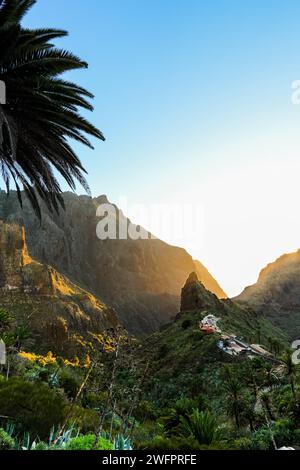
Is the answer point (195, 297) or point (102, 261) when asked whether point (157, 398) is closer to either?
point (195, 297)

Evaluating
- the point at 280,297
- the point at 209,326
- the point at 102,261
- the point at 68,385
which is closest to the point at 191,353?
the point at 209,326

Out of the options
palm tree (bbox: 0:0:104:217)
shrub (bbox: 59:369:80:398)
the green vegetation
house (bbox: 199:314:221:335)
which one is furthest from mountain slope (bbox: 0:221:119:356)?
palm tree (bbox: 0:0:104:217)

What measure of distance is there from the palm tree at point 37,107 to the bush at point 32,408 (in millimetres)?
4974

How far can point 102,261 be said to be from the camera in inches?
6033

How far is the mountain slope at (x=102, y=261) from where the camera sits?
134 metres

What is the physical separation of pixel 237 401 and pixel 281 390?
5.20 m

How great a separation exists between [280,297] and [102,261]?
8017 cm

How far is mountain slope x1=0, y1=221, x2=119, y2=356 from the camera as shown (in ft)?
242

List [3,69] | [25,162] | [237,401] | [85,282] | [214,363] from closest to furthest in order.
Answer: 1. [3,69]
2. [25,162]
3. [237,401]
4. [214,363]
5. [85,282]

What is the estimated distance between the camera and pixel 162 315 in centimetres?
15212

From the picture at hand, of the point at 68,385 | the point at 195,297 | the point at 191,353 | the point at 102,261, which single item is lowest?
the point at 191,353

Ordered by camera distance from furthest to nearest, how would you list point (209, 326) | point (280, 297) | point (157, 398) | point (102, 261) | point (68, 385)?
point (280, 297)
point (102, 261)
point (209, 326)
point (157, 398)
point (68, 385)
